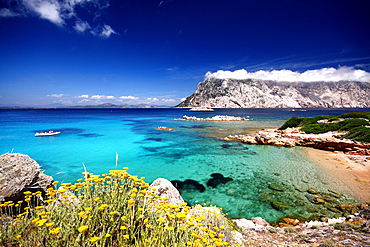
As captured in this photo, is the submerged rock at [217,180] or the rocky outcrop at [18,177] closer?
the rocky outcrop at [18,177]

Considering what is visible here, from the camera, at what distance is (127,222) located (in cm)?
322

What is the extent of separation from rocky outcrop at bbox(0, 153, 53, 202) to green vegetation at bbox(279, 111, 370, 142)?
90.7ft

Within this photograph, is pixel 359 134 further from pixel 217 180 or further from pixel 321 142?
pixel 217 180

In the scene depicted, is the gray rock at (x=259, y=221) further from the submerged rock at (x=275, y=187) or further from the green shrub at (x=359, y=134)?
the green shrub at (x=359, y=134)

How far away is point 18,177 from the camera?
5.52 metres

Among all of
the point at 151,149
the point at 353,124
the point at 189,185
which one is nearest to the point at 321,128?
the point at 353,124

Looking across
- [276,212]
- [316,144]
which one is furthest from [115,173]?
[316,144]

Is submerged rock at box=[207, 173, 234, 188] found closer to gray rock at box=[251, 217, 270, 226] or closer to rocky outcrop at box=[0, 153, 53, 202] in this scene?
gray rock at box=[251, 217, 270, 226]

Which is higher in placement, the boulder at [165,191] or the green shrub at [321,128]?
the green shrub at [321,128]

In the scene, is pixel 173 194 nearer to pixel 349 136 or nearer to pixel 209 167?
pixel 209 167

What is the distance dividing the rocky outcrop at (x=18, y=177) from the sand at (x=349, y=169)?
48.6ft

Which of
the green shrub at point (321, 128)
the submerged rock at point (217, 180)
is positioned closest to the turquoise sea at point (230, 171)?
the submerged rock at point (217, 180)

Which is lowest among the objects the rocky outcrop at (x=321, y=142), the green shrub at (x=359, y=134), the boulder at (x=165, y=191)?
the rocky outcrop at (x=321, y=142)

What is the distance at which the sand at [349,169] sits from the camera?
390 inches
